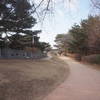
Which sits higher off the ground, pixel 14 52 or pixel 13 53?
pixel 14 52

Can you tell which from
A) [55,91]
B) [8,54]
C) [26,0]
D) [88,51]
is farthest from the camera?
[88,51]

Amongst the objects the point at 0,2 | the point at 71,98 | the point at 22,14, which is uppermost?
the point at 0,2

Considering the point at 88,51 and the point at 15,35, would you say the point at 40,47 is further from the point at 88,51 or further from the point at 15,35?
the point at 15,35

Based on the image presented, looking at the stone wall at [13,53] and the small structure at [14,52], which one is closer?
the small structure at [14,52]

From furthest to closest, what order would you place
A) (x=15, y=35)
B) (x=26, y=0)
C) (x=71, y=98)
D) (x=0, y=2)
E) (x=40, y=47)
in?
(x=40, y=47), (x=15, y=35), (x=71, y=98), (x=0, y=2), (x=26, y=0)

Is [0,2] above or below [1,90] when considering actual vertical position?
above

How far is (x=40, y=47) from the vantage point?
5078 centimetres

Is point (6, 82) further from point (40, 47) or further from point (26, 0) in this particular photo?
point (40, 47)

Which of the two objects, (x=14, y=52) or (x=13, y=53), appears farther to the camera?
(x=14, y=52)

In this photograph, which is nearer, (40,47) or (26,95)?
(26,95)

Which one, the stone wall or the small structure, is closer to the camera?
Result: the small structure

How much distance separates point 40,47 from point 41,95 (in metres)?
41.6

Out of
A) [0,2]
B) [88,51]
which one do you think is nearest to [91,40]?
[88,51]

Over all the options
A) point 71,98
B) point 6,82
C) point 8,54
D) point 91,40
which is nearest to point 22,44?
point 8,54
